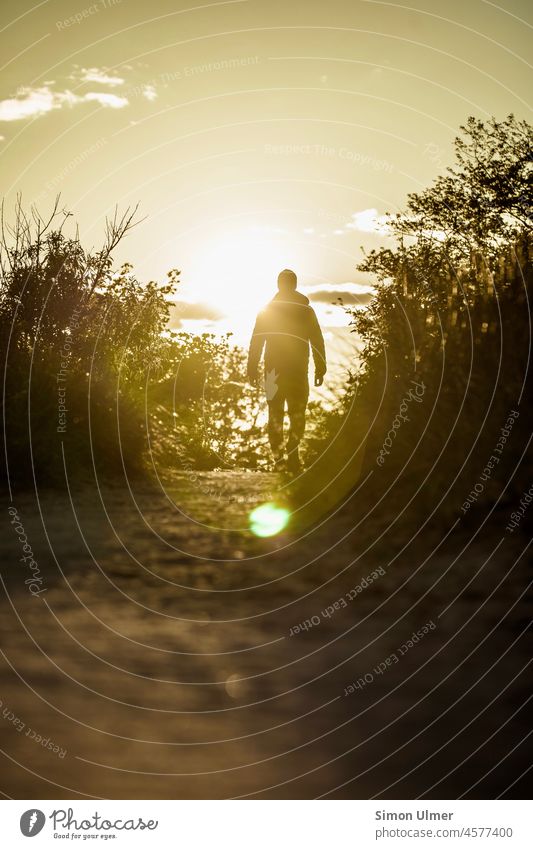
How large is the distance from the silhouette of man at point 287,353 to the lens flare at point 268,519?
271 cm

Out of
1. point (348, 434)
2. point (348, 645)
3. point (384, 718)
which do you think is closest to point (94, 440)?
point (348, 434)

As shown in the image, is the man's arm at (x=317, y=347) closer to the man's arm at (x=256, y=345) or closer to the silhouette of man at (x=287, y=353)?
the silhouette of man at (x=287, y=353)

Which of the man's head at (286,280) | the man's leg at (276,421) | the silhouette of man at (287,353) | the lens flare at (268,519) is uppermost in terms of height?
the man's head at (286,280)

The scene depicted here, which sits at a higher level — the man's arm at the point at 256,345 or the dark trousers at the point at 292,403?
the man's arm at the point at 256,345

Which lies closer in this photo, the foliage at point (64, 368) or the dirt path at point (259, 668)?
the dirt path at point (259, 668)

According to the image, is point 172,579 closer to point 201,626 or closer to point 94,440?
point 201,626

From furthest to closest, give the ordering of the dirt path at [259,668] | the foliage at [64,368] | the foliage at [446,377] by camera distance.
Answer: the foliage at [64,368] < the foliage at [446,377] < the dirt path at [259,668]

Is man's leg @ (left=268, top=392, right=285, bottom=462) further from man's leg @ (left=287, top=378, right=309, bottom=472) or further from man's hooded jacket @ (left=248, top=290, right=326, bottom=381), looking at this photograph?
man's hooded jacket @ (left=248, top=290, right=326, bottom=381)

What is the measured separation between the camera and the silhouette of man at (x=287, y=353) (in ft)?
47.6

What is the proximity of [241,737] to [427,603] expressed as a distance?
8.72 ft

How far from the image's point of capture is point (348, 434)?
40.7 ft

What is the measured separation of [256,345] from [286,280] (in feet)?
3.36

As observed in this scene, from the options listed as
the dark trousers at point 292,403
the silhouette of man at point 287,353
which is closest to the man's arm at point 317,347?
the silhouette of man at point 287,353

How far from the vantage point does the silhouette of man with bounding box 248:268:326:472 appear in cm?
1452
